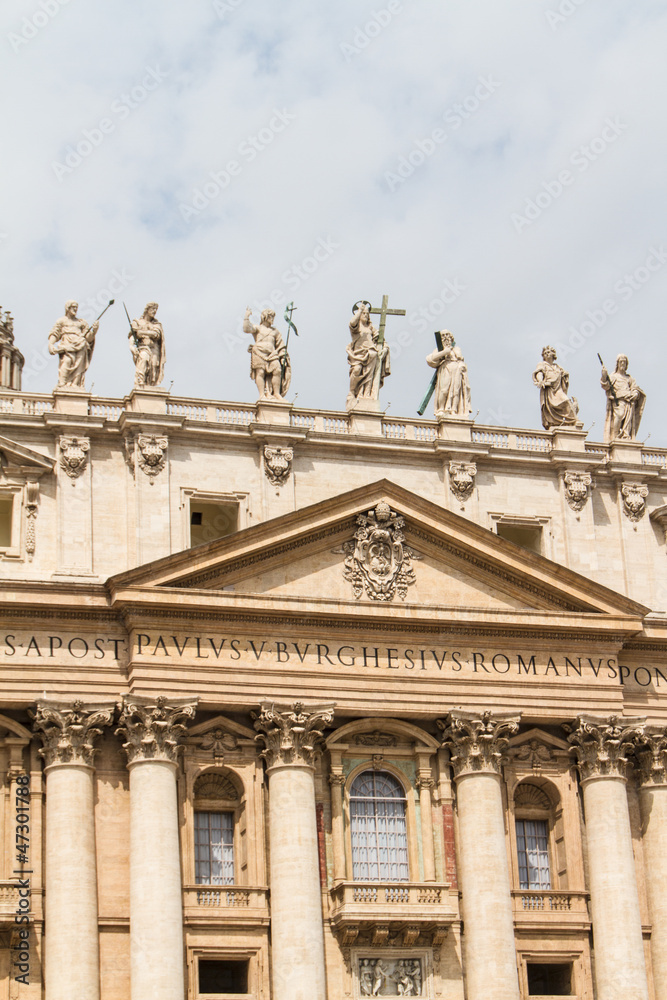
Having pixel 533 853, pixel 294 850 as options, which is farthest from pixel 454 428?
pixel 294 850

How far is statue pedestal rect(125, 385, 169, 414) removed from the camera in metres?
42.8

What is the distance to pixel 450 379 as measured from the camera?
4603 cm

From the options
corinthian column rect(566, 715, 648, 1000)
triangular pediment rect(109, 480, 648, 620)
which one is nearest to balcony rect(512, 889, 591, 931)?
corinthian column rect(566, 715, 648, 1000)

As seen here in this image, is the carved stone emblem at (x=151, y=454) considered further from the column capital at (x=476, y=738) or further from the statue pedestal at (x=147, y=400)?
the column capital at (x=476, y=738)

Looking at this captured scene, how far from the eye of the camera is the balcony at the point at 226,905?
129 ft

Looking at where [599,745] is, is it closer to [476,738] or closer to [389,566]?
[476,738]

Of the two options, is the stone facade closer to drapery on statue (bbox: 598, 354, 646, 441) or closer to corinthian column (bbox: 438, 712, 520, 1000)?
corinthian column (bbox: 438, 712, 520, 1000)

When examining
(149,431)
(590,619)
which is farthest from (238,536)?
(590,619)

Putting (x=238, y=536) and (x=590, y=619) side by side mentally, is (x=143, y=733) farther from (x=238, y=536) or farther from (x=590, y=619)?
(x=590, y=619)

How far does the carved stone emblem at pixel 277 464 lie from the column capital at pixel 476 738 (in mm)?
7065

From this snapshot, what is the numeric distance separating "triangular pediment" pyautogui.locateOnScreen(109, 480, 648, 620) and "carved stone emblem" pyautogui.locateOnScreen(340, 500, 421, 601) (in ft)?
0.08

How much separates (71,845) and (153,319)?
13129mm

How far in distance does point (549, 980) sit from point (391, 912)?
5.29m

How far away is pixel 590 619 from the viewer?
43.2 meters
